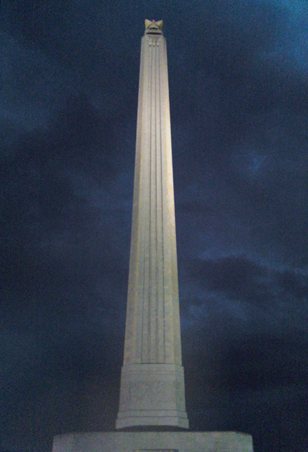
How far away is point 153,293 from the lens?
19500mm

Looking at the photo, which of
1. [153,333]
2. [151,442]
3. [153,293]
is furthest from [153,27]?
[151,442]

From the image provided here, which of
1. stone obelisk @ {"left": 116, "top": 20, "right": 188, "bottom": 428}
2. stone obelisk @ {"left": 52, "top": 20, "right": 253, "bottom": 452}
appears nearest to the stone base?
stone obelisk @ {"left": 52, "top": 20, "right": 253, "bottom": 452}

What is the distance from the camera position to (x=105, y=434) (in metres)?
14.9

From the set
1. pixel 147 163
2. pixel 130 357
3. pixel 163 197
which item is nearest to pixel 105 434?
pixel 130 357

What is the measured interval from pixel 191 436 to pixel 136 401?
3.11 m

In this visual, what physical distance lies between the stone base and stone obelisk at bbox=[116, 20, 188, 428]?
1985mm

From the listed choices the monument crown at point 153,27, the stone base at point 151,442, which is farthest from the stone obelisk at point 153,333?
the monument crown at point 153,27

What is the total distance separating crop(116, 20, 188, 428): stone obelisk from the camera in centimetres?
1766

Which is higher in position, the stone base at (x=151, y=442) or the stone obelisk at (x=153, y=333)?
the stone obelisk at (x=153, y=333)

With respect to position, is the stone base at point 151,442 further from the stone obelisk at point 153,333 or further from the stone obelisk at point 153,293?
the stone obelisk at point 153,293

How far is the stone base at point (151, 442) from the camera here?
14812mm

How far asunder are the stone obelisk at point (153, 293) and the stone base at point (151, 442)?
1.99m

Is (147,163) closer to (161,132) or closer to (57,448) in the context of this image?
(161,132)

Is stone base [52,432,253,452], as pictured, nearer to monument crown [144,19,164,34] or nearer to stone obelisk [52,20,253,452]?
stone obelisk [52,20,253,452]
